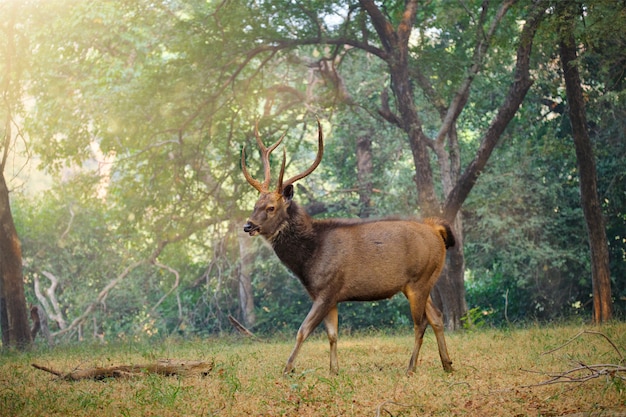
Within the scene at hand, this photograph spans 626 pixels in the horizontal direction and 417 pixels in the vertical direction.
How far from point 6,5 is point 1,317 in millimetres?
6207

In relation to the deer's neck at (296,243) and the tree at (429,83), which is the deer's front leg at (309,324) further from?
the tree at (429,83)

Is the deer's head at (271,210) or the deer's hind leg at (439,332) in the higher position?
the deer's head at (271,210)

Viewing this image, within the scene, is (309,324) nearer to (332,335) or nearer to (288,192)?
(332,335)

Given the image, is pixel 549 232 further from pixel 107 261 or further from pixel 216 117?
pixel 107 261

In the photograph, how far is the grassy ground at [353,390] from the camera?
670 cm

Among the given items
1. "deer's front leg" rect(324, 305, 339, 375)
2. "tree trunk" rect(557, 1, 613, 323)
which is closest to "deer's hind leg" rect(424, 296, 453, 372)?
"deer's front leg" rect(324, 305, 339, 375)

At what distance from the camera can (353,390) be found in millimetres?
7406

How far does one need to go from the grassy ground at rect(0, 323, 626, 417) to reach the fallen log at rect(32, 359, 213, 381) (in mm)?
110

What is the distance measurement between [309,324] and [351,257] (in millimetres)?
894

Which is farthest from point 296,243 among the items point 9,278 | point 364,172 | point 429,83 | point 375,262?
point 364,172

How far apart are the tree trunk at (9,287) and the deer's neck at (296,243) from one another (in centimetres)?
820

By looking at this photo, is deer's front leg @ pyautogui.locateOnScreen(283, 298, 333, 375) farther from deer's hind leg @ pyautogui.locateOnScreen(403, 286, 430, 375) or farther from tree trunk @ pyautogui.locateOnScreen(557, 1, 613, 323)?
tree trunk @ pyautogui.locateOnScreen(557, 1, 613, 323)

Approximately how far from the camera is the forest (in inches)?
637

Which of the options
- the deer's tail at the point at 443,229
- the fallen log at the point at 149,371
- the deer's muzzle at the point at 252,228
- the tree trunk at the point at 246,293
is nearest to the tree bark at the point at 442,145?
the deer's tail at the point at 443,229
